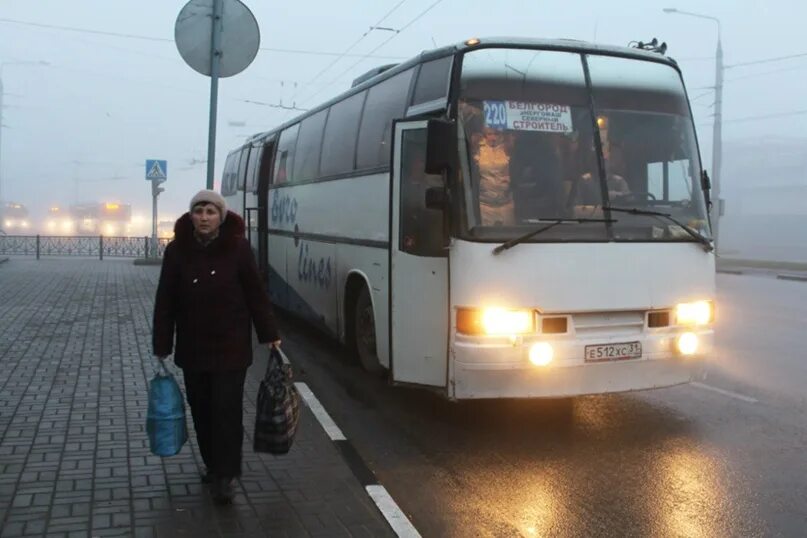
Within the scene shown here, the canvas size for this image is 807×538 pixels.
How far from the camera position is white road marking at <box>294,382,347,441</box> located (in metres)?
6.28

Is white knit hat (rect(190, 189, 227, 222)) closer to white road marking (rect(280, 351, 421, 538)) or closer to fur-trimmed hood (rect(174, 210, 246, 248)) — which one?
fur-trimmed hood (rect(174, 210, 246, 248))

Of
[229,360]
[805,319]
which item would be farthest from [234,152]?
[229,360]

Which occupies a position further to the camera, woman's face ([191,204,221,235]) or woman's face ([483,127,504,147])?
woman's face ([483,127,504,147])

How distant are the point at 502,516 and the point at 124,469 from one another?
8.14 ft

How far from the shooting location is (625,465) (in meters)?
5.59

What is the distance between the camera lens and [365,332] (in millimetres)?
8055

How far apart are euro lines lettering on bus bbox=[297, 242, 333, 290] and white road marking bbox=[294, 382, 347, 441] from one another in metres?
1.68

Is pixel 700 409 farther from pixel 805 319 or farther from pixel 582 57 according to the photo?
pixel 805 319

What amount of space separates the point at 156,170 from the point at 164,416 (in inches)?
856

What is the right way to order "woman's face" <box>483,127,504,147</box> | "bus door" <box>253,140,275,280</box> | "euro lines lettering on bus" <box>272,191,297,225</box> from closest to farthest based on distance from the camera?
"woman's face" <box>483,127,504,147</box>, "euro lines lettering on bus" <box>272,191,297,225</box>, "bus door" <box>253,140,275,280</box>

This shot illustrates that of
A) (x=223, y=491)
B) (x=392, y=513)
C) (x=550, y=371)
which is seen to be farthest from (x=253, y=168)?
(x=392, y=513)

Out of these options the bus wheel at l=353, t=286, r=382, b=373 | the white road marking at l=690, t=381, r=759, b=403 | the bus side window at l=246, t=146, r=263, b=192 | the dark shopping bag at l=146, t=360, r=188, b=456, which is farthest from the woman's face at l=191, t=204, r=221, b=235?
the bus side window at l=246, t=146, r=263, b=192

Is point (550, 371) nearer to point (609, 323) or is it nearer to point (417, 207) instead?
point (609, 323)

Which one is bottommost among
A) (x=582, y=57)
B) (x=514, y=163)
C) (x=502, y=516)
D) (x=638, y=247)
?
(x=502, y=516)
